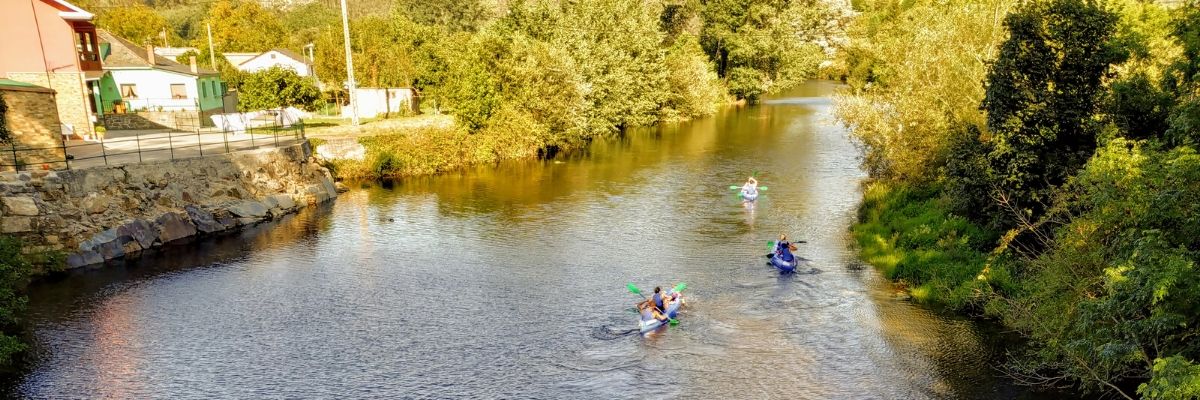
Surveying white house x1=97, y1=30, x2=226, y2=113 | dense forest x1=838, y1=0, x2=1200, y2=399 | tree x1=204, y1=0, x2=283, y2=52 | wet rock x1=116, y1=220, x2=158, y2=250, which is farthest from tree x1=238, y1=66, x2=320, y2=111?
tree x1=204, y1=0, x2=283, y2=52

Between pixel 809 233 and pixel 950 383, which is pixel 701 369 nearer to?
pixel 950 383

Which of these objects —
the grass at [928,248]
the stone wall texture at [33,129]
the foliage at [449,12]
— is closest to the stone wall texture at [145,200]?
the stone wall texture at [33,129]

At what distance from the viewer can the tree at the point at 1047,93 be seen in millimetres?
22594

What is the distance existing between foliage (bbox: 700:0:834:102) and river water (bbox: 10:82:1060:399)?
58.5 metres

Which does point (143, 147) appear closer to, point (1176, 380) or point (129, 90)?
point (129, 90)

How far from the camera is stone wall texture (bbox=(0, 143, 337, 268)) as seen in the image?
30.3 metres

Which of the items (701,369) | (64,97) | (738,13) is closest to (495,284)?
(701,369)

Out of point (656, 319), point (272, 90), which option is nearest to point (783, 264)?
point (656, 319)

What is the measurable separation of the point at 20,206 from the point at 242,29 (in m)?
101

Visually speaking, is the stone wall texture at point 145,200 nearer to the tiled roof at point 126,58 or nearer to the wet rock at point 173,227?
the wet rock at point 173,227

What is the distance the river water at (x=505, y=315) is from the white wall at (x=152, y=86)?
31.3 meters

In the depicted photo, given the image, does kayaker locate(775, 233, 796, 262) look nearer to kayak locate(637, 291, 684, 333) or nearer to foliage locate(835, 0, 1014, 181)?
kayak locate(637, 291, 684, 333)

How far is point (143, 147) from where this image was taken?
40906 mm

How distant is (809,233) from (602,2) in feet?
157
